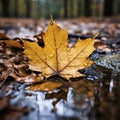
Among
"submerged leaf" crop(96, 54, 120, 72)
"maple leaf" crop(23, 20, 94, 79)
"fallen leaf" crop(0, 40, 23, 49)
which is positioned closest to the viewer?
"maple leaf" crop(23, 20, 94, 79)

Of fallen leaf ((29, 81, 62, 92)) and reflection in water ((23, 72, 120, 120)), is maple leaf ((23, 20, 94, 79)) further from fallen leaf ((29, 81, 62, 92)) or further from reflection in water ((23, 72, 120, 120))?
reflection in water ((23, 72, 120, 120))

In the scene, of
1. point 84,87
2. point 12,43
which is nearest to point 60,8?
point 12,43

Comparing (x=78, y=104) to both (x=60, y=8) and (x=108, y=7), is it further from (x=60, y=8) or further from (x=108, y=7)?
(x=60, y=8)

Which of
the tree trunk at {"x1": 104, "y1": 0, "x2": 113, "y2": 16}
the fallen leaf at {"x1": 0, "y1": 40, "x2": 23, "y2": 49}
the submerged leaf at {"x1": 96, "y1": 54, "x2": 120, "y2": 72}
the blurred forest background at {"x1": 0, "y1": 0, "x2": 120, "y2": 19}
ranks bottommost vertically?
the submerged leaf at {"x1": 96, "y1": 54, "x2": 120, "y2": 72}

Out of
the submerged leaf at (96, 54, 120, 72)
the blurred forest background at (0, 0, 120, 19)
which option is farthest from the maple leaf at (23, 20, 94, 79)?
the blurred forest background at (0, 0, 120, 19)

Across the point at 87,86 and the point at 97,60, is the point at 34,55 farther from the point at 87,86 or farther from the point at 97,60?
the point at 97,60

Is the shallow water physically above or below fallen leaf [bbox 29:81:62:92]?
below

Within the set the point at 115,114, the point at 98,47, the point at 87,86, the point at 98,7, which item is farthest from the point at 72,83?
the point at 98,7
